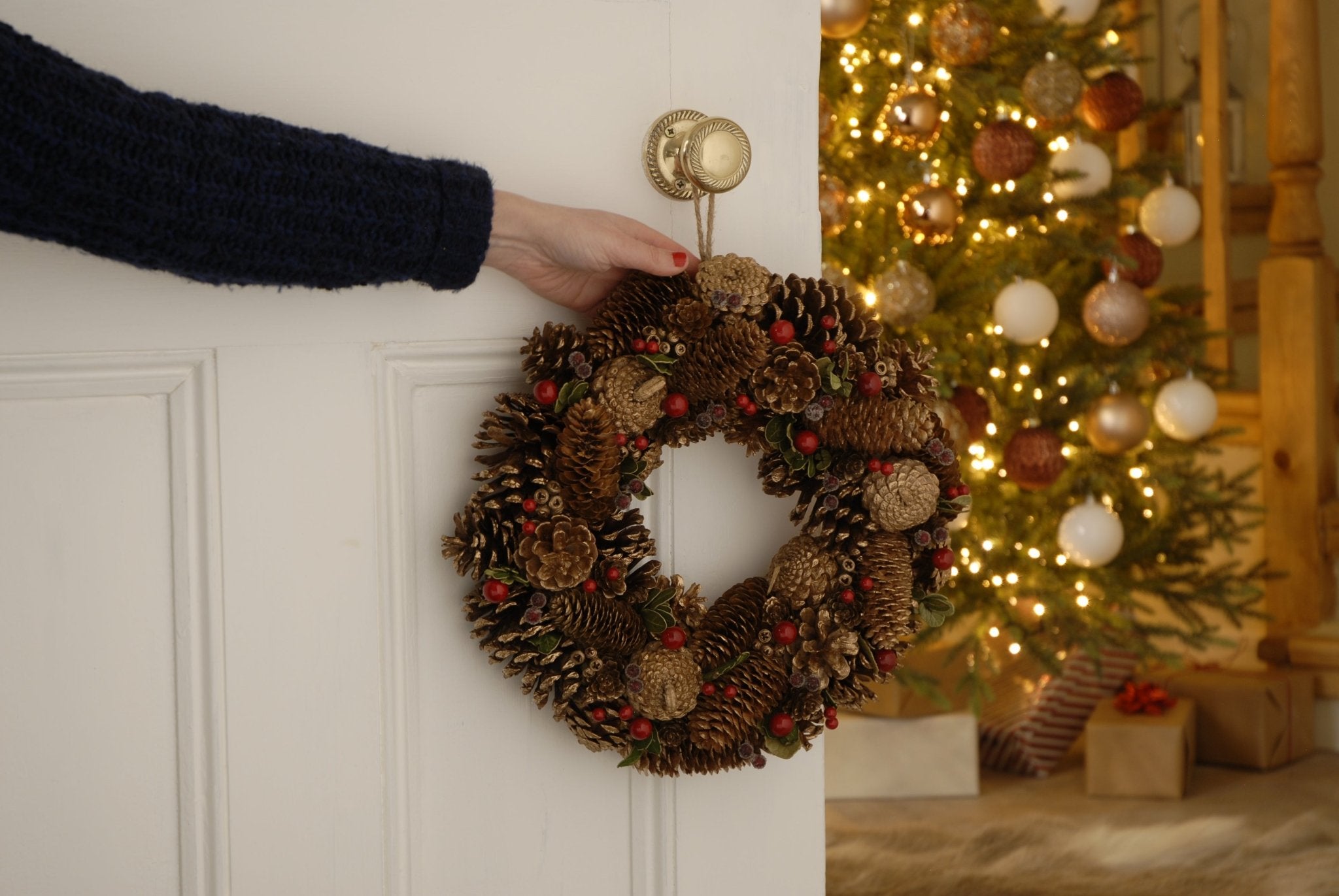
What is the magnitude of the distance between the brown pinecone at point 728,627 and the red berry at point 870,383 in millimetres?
151

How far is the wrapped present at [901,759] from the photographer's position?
2.21 metres

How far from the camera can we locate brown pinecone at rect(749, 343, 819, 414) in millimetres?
761

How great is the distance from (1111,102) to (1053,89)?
0.20 m

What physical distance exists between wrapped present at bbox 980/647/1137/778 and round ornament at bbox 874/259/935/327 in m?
0.81

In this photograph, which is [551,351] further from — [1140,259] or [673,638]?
[1140,259]

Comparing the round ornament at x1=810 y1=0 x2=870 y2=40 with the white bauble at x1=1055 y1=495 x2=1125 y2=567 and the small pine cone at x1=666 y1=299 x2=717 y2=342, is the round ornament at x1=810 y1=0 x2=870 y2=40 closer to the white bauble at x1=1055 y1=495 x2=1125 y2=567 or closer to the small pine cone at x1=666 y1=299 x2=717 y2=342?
the white bauble at x1=1055 y1=495 x2=1125 y2=567

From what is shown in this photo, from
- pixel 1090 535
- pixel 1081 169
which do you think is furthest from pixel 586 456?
pixel 1081 169

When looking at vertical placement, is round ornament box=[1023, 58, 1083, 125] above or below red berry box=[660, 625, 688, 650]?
above

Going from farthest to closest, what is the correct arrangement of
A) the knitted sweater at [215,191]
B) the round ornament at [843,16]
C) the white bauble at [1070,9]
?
the white bauble at [1070,9]
the round ornament at [843,16]
the knitted sweater at [215,191]

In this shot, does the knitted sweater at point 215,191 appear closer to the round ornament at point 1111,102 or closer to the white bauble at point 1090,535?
the white bauble at point 1090,535

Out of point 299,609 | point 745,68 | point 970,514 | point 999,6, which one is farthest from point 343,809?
point 999,6

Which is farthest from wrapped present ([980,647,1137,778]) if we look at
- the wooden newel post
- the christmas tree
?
the wooden newel post

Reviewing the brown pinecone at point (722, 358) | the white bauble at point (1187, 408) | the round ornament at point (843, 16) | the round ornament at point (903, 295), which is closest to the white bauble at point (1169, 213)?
the white bauble at point (1187, 408)

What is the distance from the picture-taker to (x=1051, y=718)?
2342mm
